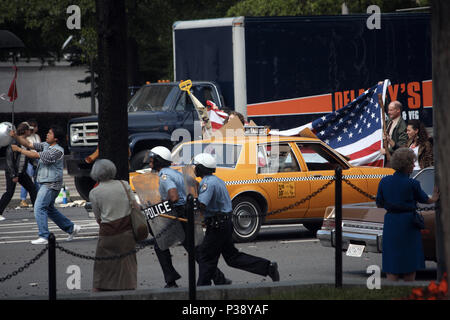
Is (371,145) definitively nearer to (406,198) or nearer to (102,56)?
(102,56)

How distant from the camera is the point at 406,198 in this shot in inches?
351

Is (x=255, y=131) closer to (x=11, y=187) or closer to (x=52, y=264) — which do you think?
(x=11, y=187)

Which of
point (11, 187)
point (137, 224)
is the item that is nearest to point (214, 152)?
point (11, 187)

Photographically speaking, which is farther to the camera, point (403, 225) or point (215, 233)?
point (215, 233)

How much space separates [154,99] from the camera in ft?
62.2

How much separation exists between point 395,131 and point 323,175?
83.9 inches

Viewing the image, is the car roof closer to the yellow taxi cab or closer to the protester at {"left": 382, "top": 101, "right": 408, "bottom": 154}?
the yellow taxi cab

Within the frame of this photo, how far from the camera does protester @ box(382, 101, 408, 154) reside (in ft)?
50.9

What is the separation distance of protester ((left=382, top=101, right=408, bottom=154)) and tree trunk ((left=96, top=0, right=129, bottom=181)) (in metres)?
4.59

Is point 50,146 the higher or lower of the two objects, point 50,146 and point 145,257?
the higher

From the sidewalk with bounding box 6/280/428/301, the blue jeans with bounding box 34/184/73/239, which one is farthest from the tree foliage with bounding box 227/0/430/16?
the sidewalk with bounding box 6/280/428/301
